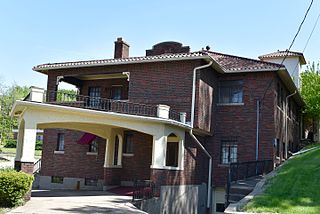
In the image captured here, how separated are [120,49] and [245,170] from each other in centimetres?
1197

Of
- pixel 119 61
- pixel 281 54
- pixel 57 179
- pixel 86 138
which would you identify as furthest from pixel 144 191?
pixel 281 54

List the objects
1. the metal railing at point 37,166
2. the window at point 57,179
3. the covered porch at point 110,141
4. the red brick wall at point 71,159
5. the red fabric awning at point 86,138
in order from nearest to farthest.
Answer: the covered porch at point 110,141 < the red fabric awning at point 86,138 < the red brick wall at point 71,159 < the window at point 57,179 < the metal railing at point 37,166

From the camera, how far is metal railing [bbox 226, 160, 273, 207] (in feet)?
48.8

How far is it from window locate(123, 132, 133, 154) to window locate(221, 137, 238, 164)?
5397 mm

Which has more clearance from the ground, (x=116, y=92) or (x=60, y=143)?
(x=116, y=92)

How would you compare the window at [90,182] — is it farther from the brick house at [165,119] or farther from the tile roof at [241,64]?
the tile roof at [241,64]

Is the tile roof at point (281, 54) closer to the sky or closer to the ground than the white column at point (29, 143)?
closer to the sky

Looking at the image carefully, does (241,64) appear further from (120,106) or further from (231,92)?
(120,106)

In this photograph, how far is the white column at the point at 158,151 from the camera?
54.9ft

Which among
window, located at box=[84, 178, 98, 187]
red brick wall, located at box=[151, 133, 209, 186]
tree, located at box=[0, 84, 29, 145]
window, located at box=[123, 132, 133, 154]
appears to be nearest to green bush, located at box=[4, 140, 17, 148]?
tree, located at box=[0, 84, 29, 145]

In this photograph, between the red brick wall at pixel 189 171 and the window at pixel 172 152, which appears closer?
the red brick wall at pixel 189 171

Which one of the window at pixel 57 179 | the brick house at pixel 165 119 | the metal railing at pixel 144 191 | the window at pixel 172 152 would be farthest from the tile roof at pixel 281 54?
the metal railing at pixel 144 191

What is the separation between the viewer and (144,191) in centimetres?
1598

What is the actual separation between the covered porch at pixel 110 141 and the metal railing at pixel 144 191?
1.29 feet
